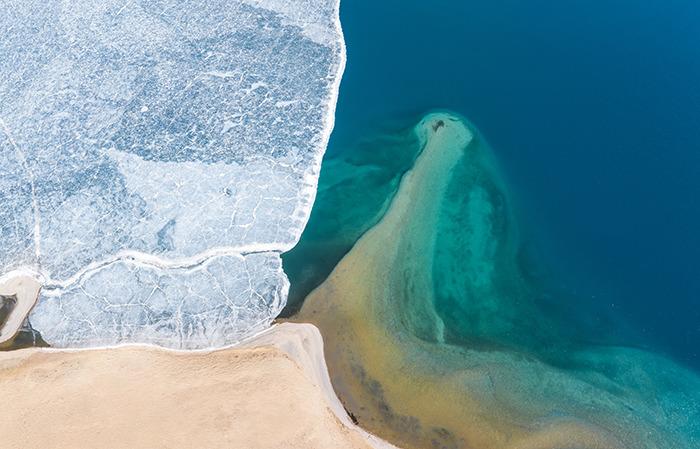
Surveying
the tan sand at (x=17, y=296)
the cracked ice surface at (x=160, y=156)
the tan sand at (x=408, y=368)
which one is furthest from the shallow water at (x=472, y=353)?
the tan sand at (x=17, y=296)

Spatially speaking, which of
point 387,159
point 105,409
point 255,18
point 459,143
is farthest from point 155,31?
point 105,409

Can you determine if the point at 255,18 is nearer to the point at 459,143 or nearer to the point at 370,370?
the point at 459,143

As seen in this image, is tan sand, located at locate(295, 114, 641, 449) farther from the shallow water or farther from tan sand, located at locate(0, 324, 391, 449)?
tan sand, located at locate(0, 324, 391, 449)

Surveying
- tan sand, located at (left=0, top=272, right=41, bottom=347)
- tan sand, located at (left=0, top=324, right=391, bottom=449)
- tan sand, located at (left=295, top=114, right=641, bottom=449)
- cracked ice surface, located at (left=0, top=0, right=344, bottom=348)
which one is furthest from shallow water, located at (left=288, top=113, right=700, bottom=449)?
tan sand, located at (left=0, top=272, right=41, bottom=347)

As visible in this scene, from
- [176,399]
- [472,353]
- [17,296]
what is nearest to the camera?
[176,399]

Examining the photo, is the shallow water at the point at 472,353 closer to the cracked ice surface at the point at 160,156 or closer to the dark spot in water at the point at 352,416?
the dark spot in water at the point at 352,416

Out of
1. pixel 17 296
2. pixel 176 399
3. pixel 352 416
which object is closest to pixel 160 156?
pixel 17 296

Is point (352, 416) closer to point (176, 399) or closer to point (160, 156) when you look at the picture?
point (176, 399)

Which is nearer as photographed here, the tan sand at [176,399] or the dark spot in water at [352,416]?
the tan sand at [176,399]
